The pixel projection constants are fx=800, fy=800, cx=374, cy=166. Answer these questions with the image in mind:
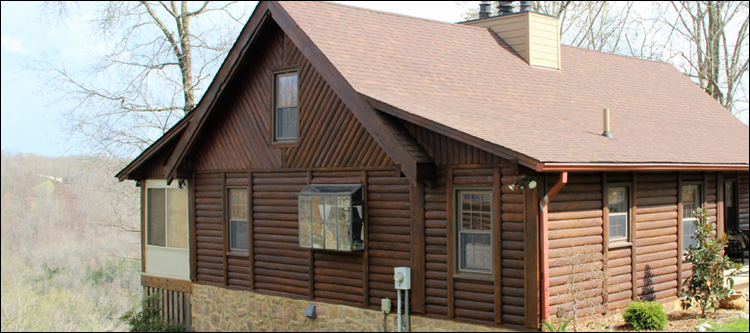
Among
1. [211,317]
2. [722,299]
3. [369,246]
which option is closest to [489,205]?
[369,246]

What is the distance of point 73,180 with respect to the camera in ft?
166

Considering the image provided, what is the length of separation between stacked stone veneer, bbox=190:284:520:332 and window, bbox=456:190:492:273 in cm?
84

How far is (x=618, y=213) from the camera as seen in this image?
38.6 feet

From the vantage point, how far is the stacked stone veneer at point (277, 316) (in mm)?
11445

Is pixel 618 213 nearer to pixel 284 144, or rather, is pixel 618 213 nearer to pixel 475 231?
pixel 475 231

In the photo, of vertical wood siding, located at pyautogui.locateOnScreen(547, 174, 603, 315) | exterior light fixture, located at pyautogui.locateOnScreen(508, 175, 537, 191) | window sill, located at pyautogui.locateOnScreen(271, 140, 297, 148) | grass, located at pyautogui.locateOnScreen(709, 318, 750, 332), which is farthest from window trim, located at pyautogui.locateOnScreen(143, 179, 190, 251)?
grass, located at pyautogui.locateOnScreen(709, 318, 750, 332)

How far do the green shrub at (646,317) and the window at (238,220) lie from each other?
22.2 ft

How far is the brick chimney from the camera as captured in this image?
635 inches

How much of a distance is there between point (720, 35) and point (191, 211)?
63.9 feet

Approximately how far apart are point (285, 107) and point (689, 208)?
699cm

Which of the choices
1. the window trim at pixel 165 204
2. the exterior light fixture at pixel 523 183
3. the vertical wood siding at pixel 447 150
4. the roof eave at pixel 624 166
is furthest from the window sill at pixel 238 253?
the roof eave at pixel 624 166

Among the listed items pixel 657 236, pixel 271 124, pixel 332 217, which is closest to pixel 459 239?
pixel 332 217

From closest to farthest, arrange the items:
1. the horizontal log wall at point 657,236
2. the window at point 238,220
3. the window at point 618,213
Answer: the window at point 618,213 < the horizontal log wall at point 657,236 < the window at point 238,220

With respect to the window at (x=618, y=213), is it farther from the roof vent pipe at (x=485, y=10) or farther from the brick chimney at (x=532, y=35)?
the roof vent pipe at (x=485, y=10)
